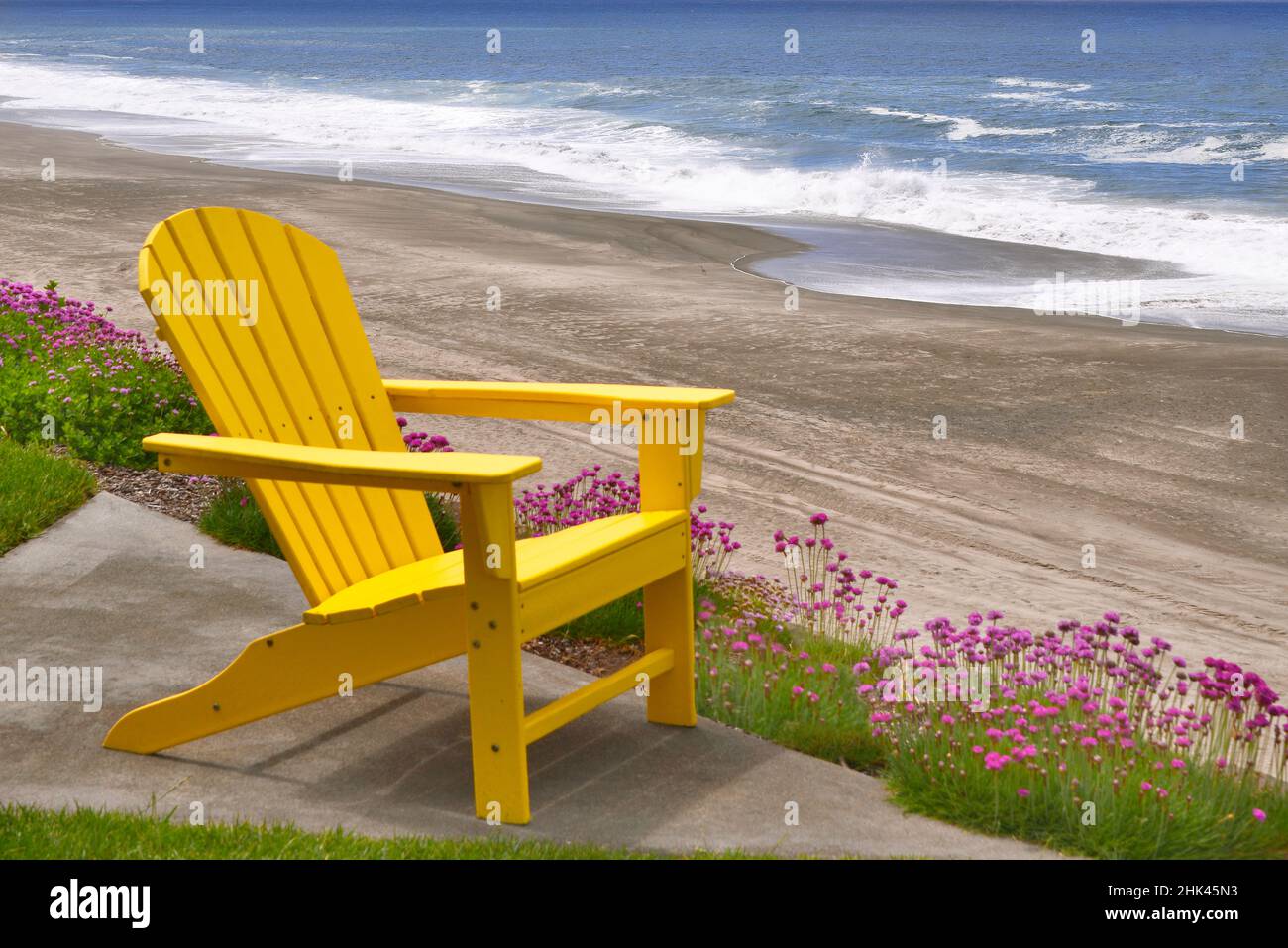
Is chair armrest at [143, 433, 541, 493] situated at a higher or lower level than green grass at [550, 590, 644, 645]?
higher

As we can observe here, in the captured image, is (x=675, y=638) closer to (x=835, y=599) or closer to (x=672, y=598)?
(x=672, y=598)

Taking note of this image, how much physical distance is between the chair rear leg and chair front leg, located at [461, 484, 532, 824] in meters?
0.63

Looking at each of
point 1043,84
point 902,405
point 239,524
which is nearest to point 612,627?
point 239,524

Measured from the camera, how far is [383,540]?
12.4ft

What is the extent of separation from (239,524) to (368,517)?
50.2 inches

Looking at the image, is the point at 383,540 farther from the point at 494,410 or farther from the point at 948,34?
the point at 948,34

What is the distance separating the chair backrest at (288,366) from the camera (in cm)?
347

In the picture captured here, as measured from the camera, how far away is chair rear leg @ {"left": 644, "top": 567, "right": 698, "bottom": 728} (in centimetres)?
365

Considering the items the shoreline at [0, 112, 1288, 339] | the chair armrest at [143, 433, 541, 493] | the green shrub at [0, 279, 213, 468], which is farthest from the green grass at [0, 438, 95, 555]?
the shoreline at [0, 112, 1288, 339]

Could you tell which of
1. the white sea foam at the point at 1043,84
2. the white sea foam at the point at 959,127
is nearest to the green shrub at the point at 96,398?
the white sea foam at the point at 959,127
